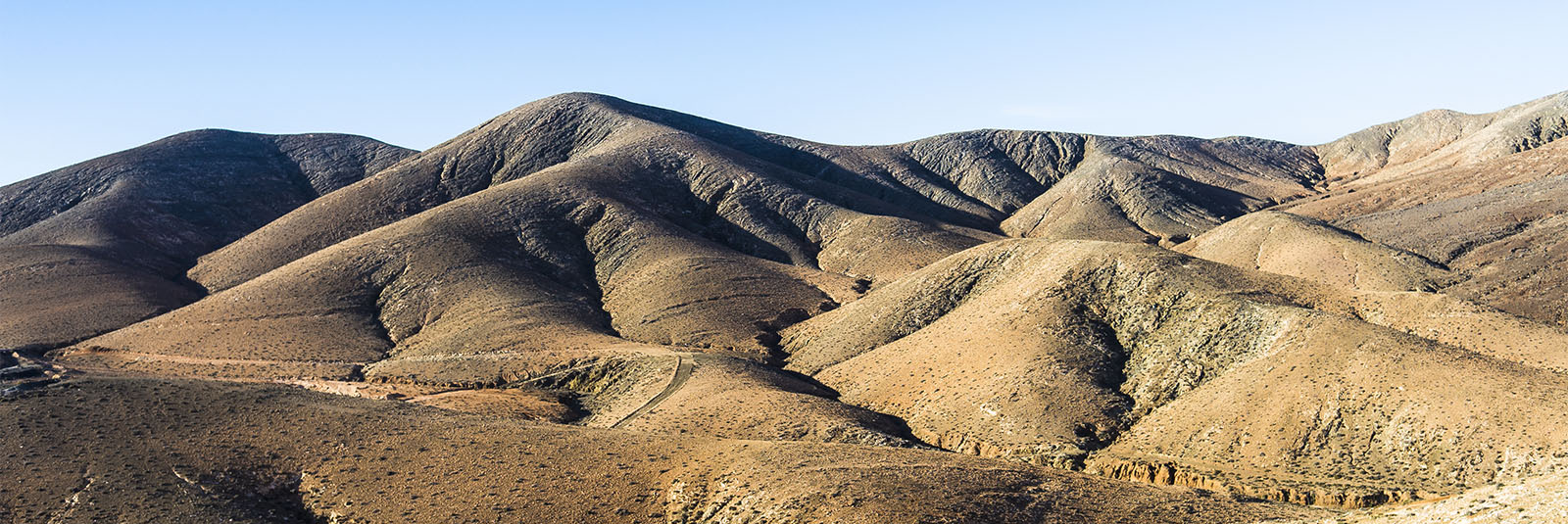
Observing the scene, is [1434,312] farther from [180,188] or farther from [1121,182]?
[180,188]

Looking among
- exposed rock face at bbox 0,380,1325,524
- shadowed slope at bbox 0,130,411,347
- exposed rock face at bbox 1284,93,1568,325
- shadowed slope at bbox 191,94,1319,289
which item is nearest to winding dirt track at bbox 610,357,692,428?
exposed rock face at bbox 0,380,1325,524

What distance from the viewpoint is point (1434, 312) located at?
56.5 m

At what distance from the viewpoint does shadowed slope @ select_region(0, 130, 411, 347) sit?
89.1 m

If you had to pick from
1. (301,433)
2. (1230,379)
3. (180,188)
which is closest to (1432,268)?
(1230,379)

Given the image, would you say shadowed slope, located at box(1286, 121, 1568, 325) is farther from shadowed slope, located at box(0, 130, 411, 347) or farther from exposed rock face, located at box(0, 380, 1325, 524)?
shadowed slope, located at box(0, 130, 411, 347)

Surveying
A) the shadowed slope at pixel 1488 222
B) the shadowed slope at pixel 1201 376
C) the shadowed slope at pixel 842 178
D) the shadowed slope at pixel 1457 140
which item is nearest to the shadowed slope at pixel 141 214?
→ the shadowed slope at pixel 842 178

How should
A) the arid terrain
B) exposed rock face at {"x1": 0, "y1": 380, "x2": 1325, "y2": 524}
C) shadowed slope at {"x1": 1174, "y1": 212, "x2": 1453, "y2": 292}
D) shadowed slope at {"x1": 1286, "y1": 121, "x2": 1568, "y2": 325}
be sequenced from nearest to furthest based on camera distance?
exposed rock face at {"x1": 0, "y1": 380, "x2": 1325, "y2": 524}
the arid terrain
shadowed slope at {"x1": 1286, "y1": 121, "x2": 1568, "y2": 325}
shadowed slope at {"x1": 1174, "y1": 212, "x2": 1453, "y2": 292}

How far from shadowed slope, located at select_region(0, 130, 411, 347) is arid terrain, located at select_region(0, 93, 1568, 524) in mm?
696

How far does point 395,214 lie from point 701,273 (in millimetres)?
51373

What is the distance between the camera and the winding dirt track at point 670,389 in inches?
2297

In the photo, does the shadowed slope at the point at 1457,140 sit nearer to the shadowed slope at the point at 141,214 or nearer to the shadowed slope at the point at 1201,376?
the shadowed slope at the point at 1201,376

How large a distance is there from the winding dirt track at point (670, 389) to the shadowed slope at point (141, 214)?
51434mm

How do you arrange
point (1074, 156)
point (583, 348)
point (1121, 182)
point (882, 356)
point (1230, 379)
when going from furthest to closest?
point (1074, 156) < point (1121, 182) < point (583, 348) < point (882, 356) < point (1230, 379)

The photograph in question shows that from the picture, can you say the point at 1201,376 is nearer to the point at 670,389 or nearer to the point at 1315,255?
the point at 670,389
